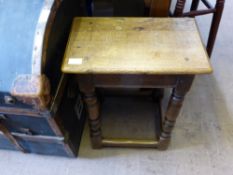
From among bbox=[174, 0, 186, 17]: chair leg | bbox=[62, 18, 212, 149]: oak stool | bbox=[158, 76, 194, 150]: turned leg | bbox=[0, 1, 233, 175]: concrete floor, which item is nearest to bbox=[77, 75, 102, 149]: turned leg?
bbox=[62, 18, 212, 149]: oak stool

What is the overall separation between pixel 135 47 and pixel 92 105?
0.32 metres

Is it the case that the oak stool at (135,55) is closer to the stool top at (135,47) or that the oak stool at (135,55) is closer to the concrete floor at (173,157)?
the stool top at (135,47)

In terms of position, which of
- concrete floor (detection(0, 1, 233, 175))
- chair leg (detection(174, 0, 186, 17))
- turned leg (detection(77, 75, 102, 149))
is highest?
chair leg (detection(174, 0, 186, 17))

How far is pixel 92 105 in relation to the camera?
0.97 meters

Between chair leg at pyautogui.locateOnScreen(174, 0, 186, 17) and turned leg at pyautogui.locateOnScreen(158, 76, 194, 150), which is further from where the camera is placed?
chair leg at pyautogui.locateOnScreen(174, 0, 186, 17)

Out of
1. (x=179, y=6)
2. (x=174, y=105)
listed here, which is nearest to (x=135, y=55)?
(x=174, y=105)

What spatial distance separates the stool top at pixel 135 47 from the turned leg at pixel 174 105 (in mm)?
83

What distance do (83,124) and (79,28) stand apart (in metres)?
0.63

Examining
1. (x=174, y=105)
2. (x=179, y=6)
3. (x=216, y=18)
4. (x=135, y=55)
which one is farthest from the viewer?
(x=216, y=18)

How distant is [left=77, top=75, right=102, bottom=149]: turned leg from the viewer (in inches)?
33.2

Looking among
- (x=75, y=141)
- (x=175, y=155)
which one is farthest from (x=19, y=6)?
(x=175, y=155)

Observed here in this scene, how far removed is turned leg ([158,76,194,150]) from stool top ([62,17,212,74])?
0.08 meters

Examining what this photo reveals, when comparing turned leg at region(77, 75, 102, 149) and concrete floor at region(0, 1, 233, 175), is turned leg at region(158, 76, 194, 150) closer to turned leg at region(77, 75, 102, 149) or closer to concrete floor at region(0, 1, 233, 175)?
concrete floor at region(0, 1, 233, 175)

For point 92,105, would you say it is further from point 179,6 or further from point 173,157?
point 179,6
